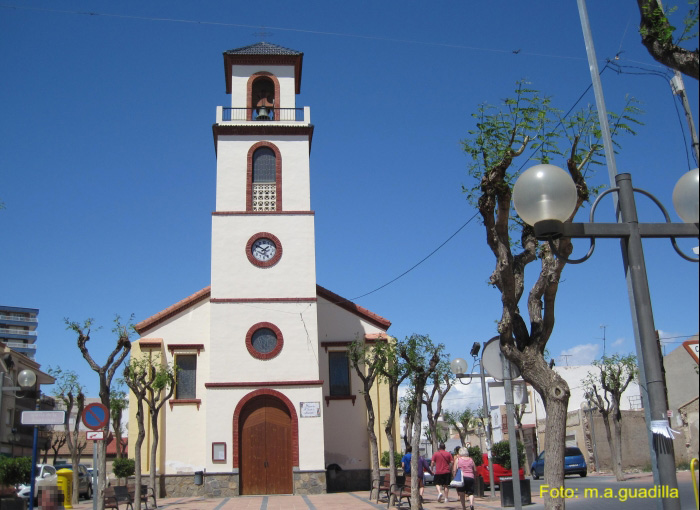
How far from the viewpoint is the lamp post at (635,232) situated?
517 cm

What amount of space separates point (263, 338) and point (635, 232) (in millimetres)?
22706

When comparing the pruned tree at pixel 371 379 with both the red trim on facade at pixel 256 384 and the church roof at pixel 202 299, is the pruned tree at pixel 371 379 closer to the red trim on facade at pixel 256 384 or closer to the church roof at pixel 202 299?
the red trim on facade at pixel 256 384

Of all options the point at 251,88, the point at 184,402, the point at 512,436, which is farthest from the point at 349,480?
the point at 512,436

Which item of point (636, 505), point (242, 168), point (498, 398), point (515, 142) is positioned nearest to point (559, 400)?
point (498, 398)

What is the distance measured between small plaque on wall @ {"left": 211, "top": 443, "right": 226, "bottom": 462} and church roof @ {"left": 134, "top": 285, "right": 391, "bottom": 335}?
6294 mm

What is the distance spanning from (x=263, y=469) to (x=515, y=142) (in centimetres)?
1921

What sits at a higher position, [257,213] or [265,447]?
[257,213]

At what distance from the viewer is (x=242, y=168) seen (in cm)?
2886

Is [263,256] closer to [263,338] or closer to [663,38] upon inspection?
[263,338]

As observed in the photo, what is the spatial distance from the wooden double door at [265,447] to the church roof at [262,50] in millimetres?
14691

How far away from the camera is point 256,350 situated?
2709 cm

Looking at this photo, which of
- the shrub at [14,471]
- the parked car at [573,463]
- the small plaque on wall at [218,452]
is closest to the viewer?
the shrub at [14,471]

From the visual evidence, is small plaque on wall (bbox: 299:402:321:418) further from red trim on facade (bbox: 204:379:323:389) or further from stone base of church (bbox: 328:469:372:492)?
stone base of church (bbox: 328:469:372:492)

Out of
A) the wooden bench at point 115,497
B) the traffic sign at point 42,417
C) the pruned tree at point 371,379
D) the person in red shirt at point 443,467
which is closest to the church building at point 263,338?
the pruned tree at point 371,379
